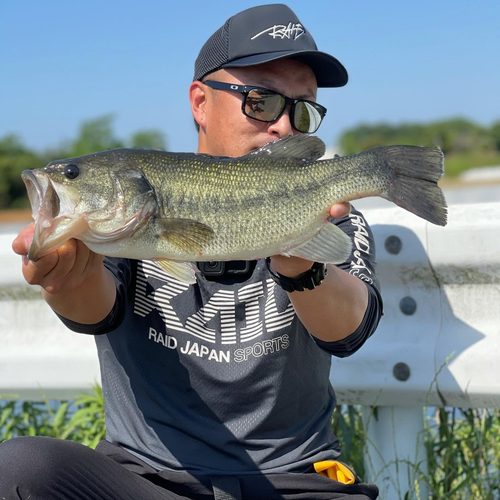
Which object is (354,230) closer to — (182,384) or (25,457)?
(182,384)

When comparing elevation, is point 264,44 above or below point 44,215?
above

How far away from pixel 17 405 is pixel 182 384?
1.73m

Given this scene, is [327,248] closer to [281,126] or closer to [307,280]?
[307,280]

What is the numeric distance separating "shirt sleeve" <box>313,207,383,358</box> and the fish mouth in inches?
42.3

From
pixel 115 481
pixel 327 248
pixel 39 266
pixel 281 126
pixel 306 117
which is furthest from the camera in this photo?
pixel 306 117

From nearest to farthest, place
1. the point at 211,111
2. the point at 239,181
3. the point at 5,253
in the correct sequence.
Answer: the point at 239,181 < the point at 211,111 < the point at 5,253

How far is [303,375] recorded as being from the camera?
2875 mm

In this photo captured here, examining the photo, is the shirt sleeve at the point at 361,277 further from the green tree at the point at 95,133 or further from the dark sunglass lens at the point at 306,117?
the green tree at the point at 95,133

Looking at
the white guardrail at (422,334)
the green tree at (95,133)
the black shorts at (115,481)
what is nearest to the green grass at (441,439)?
the white guardrail at (422,334)

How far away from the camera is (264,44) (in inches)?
120

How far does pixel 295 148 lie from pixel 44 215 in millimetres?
845

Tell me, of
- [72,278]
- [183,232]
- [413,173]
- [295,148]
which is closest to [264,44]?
[295,148]

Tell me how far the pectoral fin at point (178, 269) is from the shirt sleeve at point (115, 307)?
1.60ft

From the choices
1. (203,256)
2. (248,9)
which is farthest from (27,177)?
(248,9)
